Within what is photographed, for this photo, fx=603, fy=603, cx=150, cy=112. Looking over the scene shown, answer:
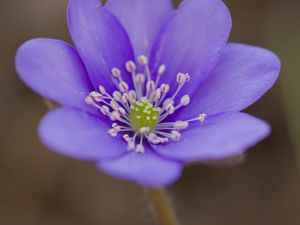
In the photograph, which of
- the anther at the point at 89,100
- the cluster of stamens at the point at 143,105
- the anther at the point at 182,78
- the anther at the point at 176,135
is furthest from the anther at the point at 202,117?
the anther at the point at 89,100

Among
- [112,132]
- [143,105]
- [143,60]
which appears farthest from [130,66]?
[112,132]

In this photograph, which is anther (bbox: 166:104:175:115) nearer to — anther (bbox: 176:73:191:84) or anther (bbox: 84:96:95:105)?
anther (bbox: 176:73:191:84)

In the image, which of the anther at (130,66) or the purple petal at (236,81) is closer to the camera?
the purple petal at (236,81)

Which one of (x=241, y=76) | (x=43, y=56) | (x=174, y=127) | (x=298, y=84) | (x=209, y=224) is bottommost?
(x=209, y=224)

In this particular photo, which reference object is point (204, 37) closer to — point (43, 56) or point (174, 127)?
point (174, 127)

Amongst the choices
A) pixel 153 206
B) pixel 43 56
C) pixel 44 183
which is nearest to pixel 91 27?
pixel 43 56

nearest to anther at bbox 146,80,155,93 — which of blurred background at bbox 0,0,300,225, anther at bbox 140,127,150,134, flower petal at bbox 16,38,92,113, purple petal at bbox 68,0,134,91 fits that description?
purple petal at bbox 68,0,134,91

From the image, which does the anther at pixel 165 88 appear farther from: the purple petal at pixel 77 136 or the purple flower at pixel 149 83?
the purple petal at pixel 77 136
